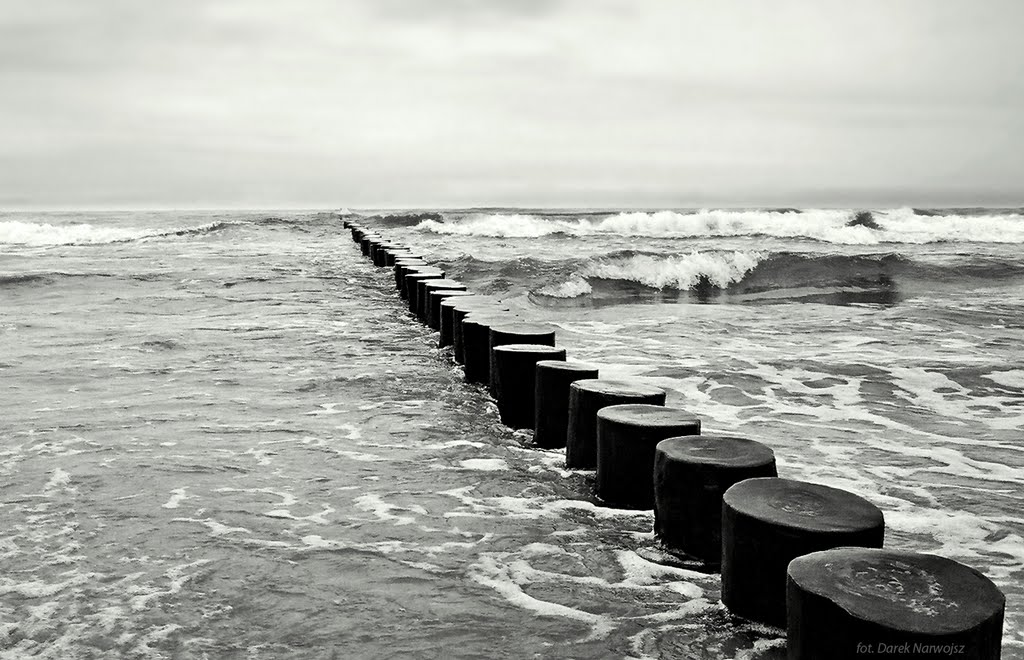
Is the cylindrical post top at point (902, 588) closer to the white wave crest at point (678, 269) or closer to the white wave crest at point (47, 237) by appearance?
the white wave crest at point (678, 269)

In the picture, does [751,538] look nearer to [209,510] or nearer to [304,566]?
[304,566]

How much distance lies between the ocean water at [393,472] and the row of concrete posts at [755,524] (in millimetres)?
163

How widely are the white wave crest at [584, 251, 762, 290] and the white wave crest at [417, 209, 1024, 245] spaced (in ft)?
52.6

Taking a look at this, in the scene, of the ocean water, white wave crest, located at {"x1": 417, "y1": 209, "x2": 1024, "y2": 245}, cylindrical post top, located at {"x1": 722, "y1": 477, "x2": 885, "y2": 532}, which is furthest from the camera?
white wave crest, located at {"x1": 417, "y1": 209, "x2": 1024, "y2": 245}

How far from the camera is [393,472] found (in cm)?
457

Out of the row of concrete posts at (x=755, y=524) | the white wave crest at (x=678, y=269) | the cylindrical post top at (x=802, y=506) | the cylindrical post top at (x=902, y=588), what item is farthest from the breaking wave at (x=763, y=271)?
the cylindrical post top at (x=902, y=588)

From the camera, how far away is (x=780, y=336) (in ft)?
34.4

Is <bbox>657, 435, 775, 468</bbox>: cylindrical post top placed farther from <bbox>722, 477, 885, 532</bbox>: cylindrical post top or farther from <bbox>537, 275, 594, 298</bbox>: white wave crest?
<bbox>537, 275, 594, 298</bbox>: white wave crest

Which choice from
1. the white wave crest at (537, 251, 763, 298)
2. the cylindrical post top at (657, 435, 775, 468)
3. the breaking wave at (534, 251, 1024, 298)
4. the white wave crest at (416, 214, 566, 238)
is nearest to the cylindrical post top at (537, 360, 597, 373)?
the cylindrical post top at (657, 435, 775, 468)

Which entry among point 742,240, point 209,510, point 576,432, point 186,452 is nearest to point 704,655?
point 576,432

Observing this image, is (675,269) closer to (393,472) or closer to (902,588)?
(393,472)

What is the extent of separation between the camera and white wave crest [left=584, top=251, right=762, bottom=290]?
18812 millimetres

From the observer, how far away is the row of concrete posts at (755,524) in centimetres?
201

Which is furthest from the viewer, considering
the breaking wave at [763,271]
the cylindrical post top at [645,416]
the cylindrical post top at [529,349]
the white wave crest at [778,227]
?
the white wave crest at [778,227]
